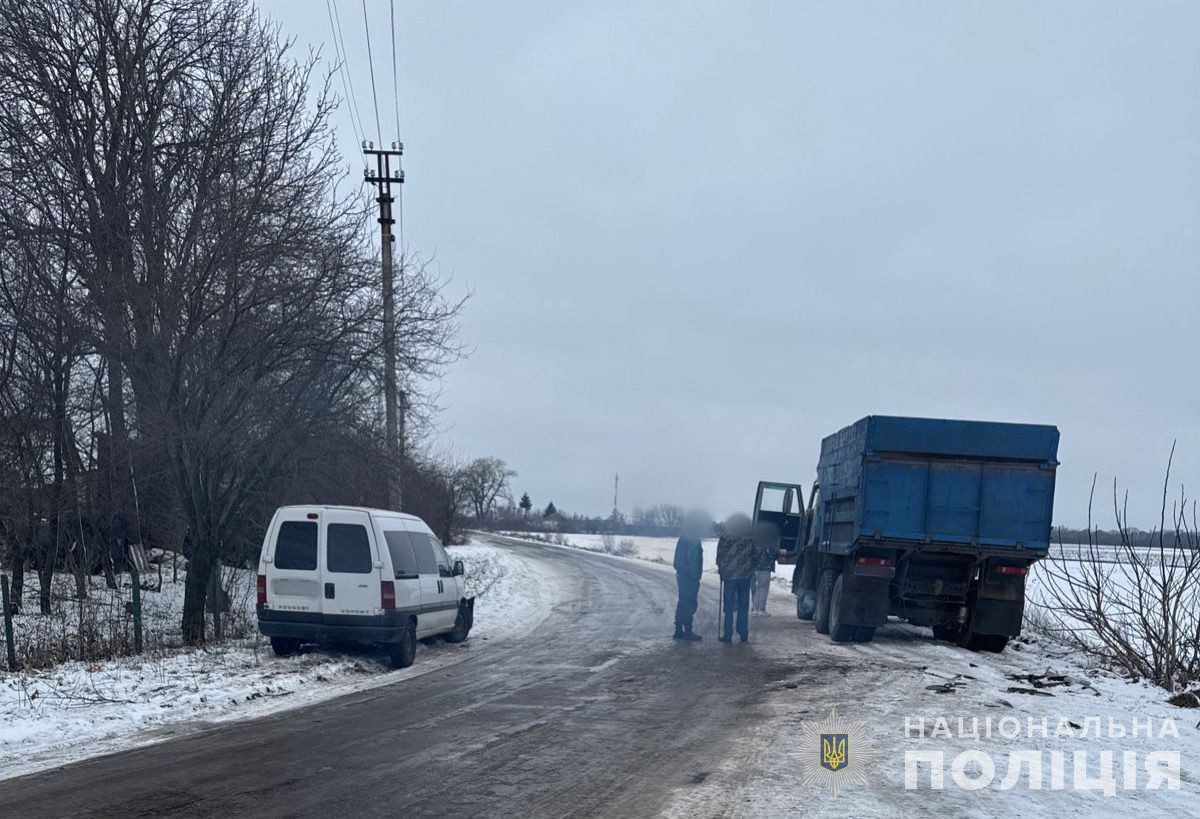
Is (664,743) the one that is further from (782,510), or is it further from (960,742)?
(782,510)

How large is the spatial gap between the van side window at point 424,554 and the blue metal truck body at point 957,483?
615 centimetres

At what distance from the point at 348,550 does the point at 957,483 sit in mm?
8510

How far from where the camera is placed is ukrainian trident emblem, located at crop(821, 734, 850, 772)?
23.7 ft

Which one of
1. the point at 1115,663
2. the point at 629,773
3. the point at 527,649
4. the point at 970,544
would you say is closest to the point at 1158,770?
the point at 629,773

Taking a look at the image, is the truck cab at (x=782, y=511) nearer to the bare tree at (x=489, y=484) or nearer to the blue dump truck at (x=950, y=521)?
the blue dump truck at (x=950, y=521)

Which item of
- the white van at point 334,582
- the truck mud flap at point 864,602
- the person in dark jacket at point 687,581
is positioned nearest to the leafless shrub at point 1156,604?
the truck mud flap at point 864,602

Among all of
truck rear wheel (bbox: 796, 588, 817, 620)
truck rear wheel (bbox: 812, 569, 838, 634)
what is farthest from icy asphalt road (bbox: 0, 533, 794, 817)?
truck rear wheel (bbox: 796, 588, 817, 620)

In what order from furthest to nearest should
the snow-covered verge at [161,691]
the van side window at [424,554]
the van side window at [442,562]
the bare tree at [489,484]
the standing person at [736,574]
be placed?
the bare tree at [489,484] → the standing person at [736,574] → the van side window at [442,562] → the van side window at [424,554] → the snow-covered verge at [161,691]

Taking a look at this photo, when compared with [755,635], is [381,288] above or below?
above

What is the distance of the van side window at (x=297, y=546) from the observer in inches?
499

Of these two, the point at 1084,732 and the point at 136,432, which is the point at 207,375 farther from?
the point at 1084,732

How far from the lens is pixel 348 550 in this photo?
1266cm

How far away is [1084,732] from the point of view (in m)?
8.35

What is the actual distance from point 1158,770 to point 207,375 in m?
12.2
